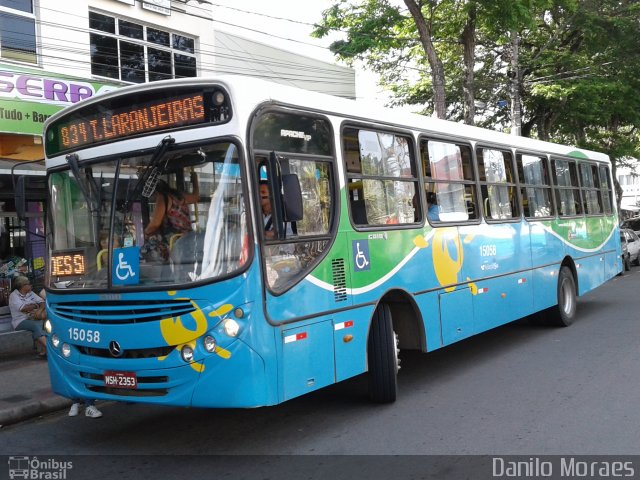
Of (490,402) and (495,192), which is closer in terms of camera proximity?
(490,402)

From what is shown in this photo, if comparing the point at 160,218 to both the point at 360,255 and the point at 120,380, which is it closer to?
the point at 120,380


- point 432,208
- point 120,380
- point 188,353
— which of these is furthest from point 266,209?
point 432,208

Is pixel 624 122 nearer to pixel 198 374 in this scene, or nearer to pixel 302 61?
pixel 302 61

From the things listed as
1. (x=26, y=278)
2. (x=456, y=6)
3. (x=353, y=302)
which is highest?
(x=456, y=6)

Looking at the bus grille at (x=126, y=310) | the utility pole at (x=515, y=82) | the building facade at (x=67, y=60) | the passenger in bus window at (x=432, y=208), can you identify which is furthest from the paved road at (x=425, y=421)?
the utility pole at (x=515, y=82)

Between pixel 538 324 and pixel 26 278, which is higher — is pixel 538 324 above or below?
below

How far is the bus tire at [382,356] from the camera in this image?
20.6 feet

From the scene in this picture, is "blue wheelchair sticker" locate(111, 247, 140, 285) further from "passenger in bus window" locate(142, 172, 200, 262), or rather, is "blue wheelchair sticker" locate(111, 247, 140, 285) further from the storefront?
the storefront

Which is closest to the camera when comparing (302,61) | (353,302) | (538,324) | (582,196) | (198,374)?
(198,374)

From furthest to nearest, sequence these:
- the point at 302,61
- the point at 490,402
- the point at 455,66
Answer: the point at 455,66, the point at 302,61, the point at 490,402

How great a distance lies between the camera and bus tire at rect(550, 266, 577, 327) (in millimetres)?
10633

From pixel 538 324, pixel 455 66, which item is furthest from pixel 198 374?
pixel 455 66

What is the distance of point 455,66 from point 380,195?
689 inches

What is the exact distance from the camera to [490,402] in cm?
634
